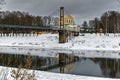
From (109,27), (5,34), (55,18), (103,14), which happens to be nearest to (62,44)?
(5,34)

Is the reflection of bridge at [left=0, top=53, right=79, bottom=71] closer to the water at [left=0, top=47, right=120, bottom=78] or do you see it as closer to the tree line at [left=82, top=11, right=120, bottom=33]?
the water at [left=0, top=47, right=120, bottom=78]

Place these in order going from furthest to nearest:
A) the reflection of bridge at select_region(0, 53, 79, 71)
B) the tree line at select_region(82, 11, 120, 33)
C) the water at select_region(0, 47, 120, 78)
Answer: the tree line at select_region(82, 11, 120, 33)
the reflection of bridge at select_region(0, 53, 79, 71)
the water at select_region(0, 47, 120, 78)

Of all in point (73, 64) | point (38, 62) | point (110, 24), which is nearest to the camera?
point (73, 64)

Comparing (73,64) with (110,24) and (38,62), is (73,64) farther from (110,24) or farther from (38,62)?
(110,24)

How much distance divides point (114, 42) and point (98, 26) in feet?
180

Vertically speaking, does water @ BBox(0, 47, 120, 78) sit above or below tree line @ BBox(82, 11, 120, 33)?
below

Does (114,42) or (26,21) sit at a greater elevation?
(26,21)

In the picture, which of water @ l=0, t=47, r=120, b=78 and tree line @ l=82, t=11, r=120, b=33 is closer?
water @ l=0, t=47, r=120, b=78

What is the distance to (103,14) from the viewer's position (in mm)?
125312

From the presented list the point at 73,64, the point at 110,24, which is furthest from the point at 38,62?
the point at 110,24

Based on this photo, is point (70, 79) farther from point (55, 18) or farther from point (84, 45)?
point (55, 18)

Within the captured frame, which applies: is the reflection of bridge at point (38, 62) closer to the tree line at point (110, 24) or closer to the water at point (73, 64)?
the water at point (73, 64)

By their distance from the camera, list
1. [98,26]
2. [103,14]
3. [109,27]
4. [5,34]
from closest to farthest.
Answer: [5,34] < [109,27] < [98,26] < [103,14]

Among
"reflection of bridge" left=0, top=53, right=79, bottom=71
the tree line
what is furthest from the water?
the tree line
